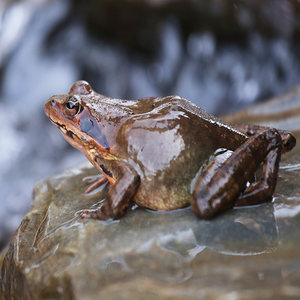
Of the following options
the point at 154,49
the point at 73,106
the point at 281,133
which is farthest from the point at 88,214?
the point at 154,49

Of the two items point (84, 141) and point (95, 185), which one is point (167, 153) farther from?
point (95, 185)

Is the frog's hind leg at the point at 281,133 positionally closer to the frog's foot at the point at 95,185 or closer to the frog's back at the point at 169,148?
the frog's back at the point at 169,148

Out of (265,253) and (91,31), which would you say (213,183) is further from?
(91,31)

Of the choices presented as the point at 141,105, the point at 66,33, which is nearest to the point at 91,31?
the point at 66,33

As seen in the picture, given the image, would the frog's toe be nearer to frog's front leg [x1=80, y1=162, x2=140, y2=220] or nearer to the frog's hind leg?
frog's front leg [x1=80, y1=162, x2=140, y2=220]

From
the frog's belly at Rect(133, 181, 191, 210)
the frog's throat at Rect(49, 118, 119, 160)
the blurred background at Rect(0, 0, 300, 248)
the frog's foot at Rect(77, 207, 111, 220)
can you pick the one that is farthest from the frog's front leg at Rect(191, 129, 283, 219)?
the blurred background at Rect(0, 0, 300, 248)

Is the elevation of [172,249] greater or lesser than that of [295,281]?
greater

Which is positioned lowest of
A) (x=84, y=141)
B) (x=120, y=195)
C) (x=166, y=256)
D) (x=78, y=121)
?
(x=166, y=256)
